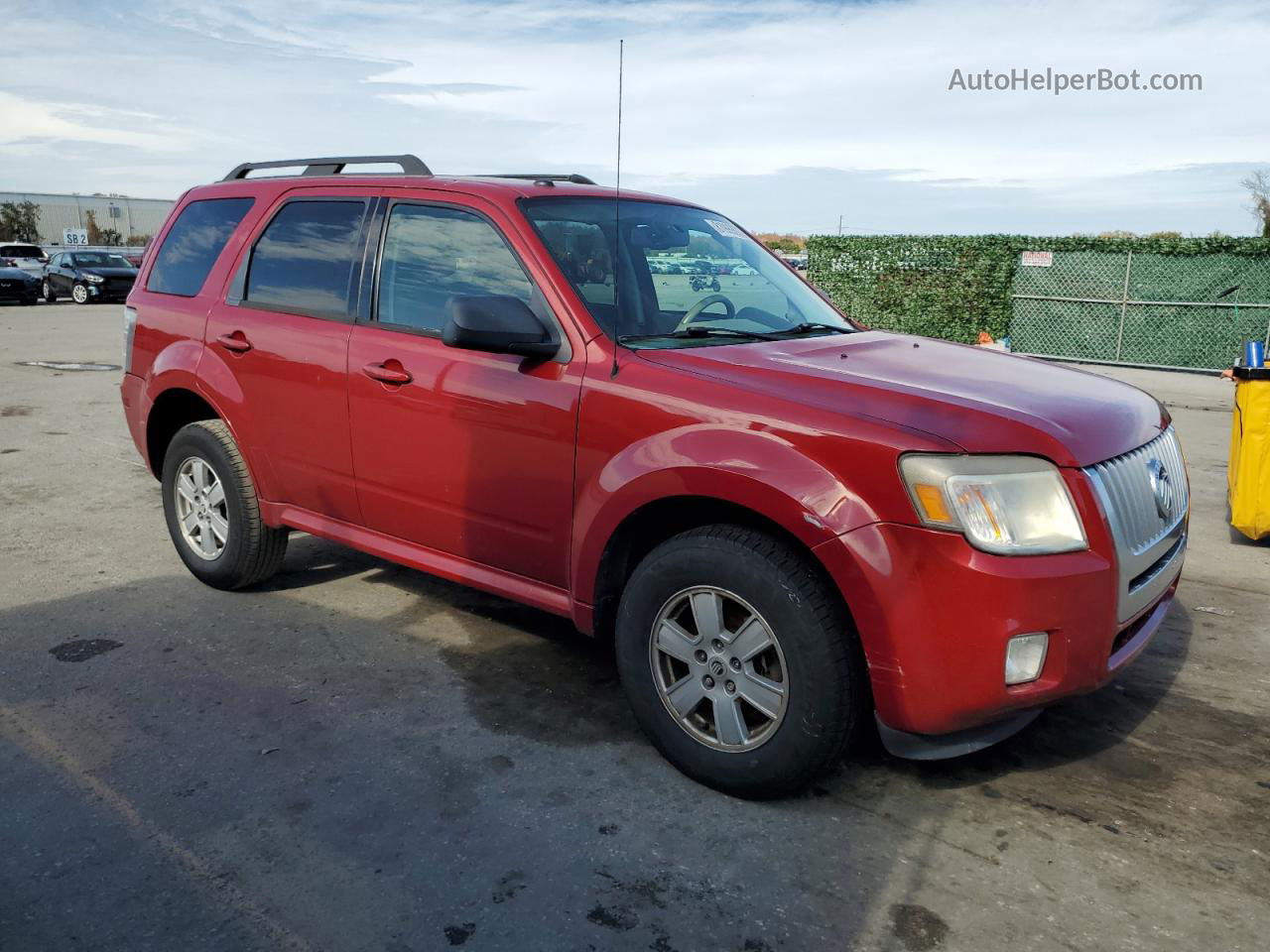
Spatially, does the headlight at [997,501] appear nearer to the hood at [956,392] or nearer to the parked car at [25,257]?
the hood at [956,392]

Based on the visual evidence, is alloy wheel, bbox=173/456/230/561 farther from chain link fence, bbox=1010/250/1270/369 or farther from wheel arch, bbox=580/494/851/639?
chain link fence, bbox=1010/250/1270/369

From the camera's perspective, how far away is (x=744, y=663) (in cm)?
311

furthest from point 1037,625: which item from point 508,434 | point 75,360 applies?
point 75,360

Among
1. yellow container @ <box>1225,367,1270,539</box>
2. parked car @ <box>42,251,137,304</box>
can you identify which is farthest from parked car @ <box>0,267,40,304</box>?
yellow container @ <box>1225,367,1270,539</box>

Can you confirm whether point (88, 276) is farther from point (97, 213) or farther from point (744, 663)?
point (97, 213)

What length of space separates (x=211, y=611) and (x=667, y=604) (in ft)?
8.46

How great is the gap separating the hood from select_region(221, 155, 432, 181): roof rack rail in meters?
1.67

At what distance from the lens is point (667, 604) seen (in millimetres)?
3256

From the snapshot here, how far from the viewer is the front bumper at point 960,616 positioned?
276 cm

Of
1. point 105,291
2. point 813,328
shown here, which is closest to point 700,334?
point 813,328

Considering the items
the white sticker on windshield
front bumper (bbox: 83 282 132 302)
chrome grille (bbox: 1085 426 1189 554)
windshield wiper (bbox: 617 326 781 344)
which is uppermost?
the white sticker on windshield

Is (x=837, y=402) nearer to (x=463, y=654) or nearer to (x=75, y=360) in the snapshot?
(x=463, y=654)

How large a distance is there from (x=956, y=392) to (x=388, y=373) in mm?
2109

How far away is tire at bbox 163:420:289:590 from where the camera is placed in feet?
15.7
